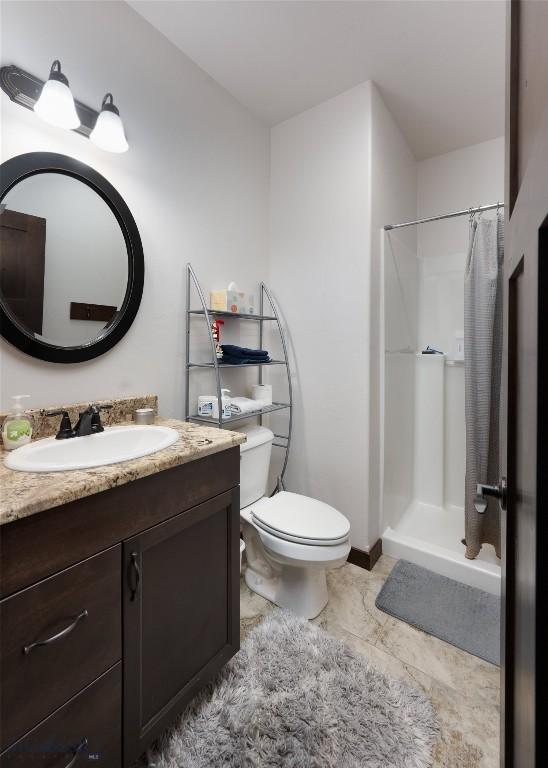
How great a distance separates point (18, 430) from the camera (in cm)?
105

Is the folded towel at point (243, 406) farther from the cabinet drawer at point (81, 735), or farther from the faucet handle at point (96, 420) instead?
the cabinet drawer at point (81, 735)

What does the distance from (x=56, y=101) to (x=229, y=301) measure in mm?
949

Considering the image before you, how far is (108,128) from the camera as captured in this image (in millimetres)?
1260

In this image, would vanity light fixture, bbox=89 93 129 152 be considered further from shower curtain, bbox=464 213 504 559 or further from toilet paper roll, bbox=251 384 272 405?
shower curtain, bbox=464 213 504 559

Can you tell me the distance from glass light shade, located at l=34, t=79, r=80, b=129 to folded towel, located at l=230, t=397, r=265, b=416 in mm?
1239

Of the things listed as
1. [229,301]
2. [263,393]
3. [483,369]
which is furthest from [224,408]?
[483,369]

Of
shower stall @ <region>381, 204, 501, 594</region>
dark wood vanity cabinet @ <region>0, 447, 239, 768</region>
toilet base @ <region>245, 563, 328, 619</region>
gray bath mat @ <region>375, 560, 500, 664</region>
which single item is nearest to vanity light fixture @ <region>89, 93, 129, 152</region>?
dark wood vanity cabinet @ <region>0, 447, 239, 768</region>

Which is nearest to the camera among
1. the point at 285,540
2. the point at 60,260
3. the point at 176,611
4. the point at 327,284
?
the point at 176,611

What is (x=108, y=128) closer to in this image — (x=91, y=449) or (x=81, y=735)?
(x=91, y=449)

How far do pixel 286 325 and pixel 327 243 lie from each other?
0.53 meters

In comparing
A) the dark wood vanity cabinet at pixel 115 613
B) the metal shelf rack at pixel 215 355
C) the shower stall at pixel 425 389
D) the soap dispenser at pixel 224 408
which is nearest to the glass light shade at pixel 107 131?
the metal shelf rack at pixel 215 355

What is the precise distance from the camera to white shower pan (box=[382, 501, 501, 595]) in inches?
68.5

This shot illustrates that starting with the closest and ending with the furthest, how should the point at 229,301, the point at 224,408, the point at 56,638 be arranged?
the point at 56,638 < the point at 224,408 < the point at 229,301

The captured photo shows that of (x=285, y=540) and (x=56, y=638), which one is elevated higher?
(x=56, y=638)
